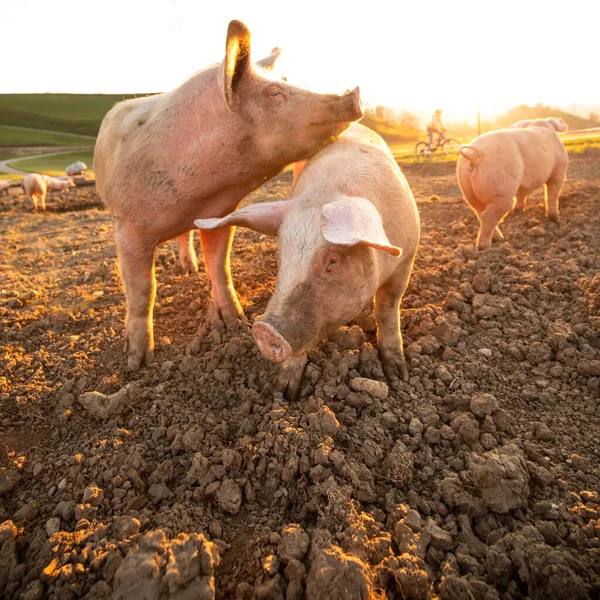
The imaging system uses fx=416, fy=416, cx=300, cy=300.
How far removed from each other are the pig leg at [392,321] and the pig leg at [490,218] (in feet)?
11.4

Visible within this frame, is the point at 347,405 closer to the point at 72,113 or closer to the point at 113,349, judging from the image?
the point at 113,349

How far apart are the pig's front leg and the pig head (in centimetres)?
66

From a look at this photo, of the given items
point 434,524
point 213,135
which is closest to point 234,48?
point 213,135

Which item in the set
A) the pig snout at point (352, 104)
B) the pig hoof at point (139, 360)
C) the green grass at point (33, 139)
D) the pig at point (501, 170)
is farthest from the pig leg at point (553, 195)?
the green grass at point (33, 139)

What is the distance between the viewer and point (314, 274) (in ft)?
8.04

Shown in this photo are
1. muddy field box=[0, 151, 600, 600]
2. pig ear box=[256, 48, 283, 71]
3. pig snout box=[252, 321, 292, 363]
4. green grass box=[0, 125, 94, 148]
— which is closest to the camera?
muddy field box=[0, 151, 600, 600]

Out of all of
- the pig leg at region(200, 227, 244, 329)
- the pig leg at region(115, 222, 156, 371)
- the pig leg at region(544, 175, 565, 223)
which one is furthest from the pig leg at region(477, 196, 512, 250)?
the pig leg at region(115, 222, 156, 371)

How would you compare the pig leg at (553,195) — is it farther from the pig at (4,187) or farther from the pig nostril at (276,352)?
the pig at (4,187)

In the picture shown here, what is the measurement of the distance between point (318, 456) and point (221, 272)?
7.62 ft

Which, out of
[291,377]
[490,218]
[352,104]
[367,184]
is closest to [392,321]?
[291,377]

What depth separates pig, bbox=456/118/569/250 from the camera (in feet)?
20.4

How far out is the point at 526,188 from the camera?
23.2 feet

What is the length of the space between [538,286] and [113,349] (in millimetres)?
4421

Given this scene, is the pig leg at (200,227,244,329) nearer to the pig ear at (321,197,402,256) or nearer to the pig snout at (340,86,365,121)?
the pig snout at (340,86,365,121)
